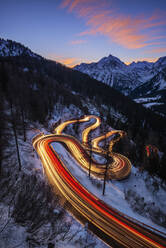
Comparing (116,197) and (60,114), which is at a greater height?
(60,114)

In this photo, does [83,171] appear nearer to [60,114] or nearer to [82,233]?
[82,233]

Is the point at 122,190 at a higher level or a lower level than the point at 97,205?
lower

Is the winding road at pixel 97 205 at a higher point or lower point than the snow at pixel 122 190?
higher

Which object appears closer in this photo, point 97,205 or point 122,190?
point 97,205

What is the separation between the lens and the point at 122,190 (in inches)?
1215

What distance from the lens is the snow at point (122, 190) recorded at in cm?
2106

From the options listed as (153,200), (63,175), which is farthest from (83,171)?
(153,200)

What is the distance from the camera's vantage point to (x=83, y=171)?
32719 millimetres

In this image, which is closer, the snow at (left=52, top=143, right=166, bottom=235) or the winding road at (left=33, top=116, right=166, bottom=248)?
the winding road at (left=33, top=116, right=166, bottom=248)

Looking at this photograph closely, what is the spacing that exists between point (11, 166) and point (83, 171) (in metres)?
19.5

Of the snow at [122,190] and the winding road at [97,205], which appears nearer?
the winding road at [97,205]

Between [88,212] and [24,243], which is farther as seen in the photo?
[88,212]

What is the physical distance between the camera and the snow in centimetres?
2106

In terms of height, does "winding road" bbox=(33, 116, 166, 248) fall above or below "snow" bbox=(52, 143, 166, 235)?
above
